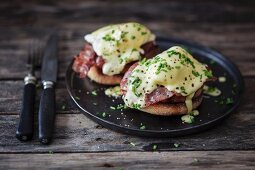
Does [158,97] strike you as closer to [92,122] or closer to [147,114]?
[147,114]

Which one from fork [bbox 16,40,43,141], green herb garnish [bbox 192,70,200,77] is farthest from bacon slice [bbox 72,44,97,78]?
green herb garnish [bbox 192,70,200,77]

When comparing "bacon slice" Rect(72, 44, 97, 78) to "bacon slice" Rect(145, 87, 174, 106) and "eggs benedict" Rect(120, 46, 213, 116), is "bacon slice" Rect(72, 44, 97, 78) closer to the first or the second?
"eggs benedict" Rect(120, 46, 213, 116)

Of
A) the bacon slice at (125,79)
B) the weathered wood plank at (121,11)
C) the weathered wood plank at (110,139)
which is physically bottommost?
the weathered wood plank at (110,139)

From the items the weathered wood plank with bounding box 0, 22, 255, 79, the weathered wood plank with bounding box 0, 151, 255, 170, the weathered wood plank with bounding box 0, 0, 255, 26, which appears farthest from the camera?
the weathered wood plank with bounding box 0, 0, 255, 26

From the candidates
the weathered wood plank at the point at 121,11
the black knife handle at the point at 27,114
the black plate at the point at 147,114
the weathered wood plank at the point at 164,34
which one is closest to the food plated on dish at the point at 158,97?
the black plate at the point at 147,114

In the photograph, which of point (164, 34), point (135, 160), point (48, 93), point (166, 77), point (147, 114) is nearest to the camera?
point (135, 160)

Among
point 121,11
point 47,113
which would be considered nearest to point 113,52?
point 47,113

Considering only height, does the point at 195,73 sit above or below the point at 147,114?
above

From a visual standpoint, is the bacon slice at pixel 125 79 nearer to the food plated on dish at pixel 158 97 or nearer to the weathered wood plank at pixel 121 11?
the food plated on dish at pixel 158 97
